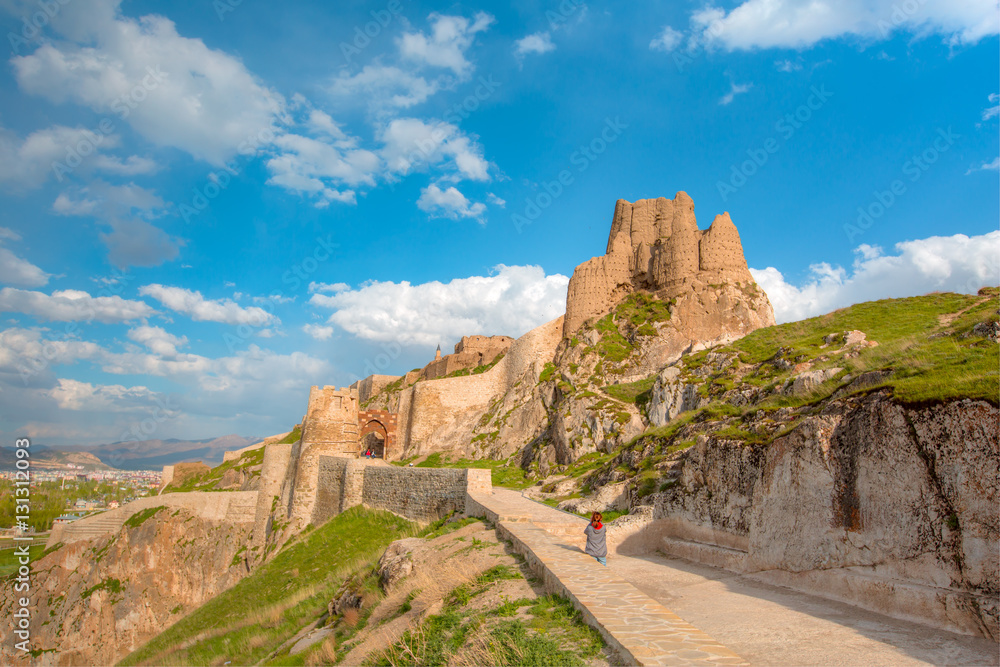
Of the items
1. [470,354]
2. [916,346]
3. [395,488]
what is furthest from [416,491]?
[470,354]

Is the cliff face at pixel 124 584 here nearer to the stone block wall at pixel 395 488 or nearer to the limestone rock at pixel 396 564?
the stone block wall at pixel 395 488

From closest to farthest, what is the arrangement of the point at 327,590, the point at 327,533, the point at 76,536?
the point at 327,590 < the point at 327,533 < the point at 76,536

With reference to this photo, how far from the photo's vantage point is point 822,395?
9.80 metres

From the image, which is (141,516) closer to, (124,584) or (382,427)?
(124,584)

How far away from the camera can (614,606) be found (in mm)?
6078

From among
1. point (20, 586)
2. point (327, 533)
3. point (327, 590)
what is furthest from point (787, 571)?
point (20, 586)

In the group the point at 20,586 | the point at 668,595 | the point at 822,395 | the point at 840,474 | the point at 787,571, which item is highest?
the point at 822,395

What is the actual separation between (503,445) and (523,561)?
23.4 m

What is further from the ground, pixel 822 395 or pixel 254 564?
pixel 822 395

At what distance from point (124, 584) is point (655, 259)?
39485 millimetres

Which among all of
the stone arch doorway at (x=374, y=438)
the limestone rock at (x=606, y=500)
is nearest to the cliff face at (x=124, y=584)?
the stone arch doorway at (x=374, y=438)

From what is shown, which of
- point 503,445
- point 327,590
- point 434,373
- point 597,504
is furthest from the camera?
point 434,373

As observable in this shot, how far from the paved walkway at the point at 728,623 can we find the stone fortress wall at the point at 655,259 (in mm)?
31856

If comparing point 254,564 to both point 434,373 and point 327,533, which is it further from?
point 434,373
